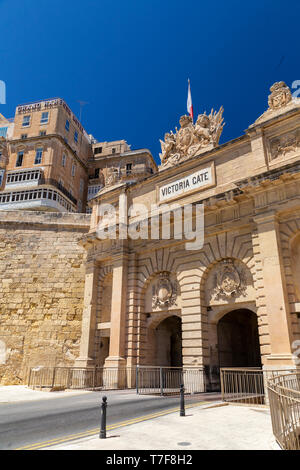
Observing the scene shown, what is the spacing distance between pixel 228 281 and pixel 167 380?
682 cm

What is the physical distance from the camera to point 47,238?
26859mm

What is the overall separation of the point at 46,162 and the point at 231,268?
110ft

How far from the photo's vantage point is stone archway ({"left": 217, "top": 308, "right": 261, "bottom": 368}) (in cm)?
1842

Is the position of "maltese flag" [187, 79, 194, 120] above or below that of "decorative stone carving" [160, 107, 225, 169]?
above

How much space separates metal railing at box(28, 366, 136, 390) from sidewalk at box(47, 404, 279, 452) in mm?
9041

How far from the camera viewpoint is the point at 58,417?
939 cm

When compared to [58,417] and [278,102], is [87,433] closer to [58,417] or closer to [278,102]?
[58,417]

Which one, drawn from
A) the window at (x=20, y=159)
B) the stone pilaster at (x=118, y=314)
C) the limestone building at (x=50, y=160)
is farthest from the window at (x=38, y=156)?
the stone pilaster at (x=118, y=314)

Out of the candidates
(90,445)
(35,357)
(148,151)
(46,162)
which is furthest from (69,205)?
(90,445)

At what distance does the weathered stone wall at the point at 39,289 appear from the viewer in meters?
23.0

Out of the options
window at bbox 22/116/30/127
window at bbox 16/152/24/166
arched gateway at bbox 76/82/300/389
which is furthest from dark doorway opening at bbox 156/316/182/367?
window at bbox 22/116/30/127

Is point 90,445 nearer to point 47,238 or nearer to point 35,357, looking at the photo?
point 35,357

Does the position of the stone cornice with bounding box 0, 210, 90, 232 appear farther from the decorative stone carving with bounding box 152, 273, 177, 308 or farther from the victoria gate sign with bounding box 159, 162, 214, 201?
the decorative stone carving with bounding box 152, 273, 177, 308

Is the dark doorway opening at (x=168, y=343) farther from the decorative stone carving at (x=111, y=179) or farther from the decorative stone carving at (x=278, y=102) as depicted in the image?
the decorative stone carving at (x=278, y=102)
